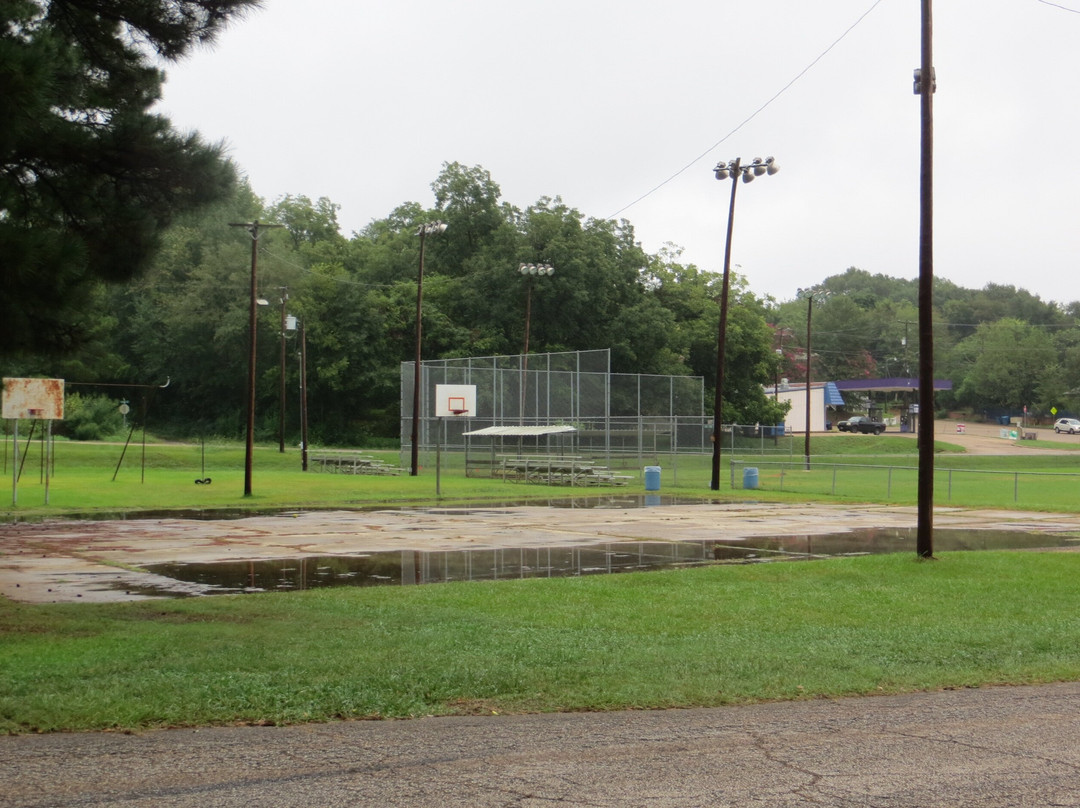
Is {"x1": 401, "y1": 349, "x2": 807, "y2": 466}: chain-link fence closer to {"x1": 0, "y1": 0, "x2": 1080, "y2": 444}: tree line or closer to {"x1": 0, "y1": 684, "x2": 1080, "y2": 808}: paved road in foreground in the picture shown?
{"x1": 0, "y1": 0, "x2": 1080, "y2": 444}: tree line

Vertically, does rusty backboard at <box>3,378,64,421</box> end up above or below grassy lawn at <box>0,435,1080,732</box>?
above

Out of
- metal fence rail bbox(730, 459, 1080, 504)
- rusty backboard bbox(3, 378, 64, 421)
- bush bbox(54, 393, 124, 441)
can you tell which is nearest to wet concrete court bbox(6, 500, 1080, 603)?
rusty backboard bbox(3, 378, 64, 421)

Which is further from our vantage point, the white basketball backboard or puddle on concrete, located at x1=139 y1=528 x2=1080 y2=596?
the white basketball backboard

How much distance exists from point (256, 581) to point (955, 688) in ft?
30.4

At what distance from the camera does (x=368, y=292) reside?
7831cm

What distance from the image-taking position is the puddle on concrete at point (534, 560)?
14805mm

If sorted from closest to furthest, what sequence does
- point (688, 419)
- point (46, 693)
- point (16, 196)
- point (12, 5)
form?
point (46, 693), point (12, 5), point (16, 196), point (688, 419)

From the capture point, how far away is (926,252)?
53.3 feet

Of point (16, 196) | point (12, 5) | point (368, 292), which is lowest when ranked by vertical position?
point (16, 196)

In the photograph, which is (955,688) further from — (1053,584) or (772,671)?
(1053,584)

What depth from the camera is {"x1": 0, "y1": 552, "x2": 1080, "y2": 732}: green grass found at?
7.63 m

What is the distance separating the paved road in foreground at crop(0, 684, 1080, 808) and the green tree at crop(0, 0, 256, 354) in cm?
617

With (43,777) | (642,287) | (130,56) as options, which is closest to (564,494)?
(130,56)

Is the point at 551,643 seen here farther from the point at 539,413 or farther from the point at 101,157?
the point at 539,413
